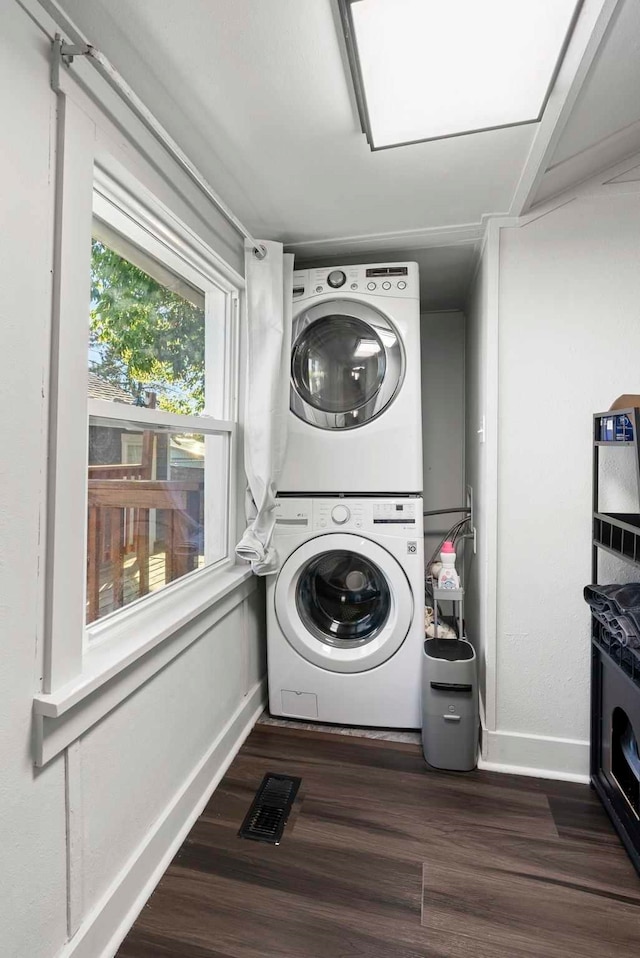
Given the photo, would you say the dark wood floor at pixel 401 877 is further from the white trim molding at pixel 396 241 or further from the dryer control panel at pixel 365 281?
the white trim molding at pixel 396 241

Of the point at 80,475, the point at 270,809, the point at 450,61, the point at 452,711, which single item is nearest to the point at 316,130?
the point at 450,61

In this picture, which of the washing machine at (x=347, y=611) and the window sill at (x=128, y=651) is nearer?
the window sill at (x=128, y=651)

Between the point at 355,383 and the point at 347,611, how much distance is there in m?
1.03

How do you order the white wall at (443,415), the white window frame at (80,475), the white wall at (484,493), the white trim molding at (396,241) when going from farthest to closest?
the white wall at (443,415)
the white trim molding at (396,241)
the white wall at (484,493)
the white window frame at (80,475)

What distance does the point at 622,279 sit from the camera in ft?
5.50

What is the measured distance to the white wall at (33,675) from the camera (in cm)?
86

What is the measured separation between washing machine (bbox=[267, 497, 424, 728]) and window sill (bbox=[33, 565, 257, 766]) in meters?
0.33

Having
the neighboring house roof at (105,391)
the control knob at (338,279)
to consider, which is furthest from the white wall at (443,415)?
the neighboring house roof at (105,391)

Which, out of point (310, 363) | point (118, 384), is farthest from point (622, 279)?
point (118, 384)

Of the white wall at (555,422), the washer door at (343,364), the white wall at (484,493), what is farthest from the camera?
the washer door at (343,364)

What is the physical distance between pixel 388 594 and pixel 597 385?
1151 mm

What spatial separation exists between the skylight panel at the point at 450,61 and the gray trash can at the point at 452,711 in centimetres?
176

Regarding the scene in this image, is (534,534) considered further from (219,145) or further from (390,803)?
(219,145)

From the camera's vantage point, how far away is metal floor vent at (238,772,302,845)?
148 centimetres
